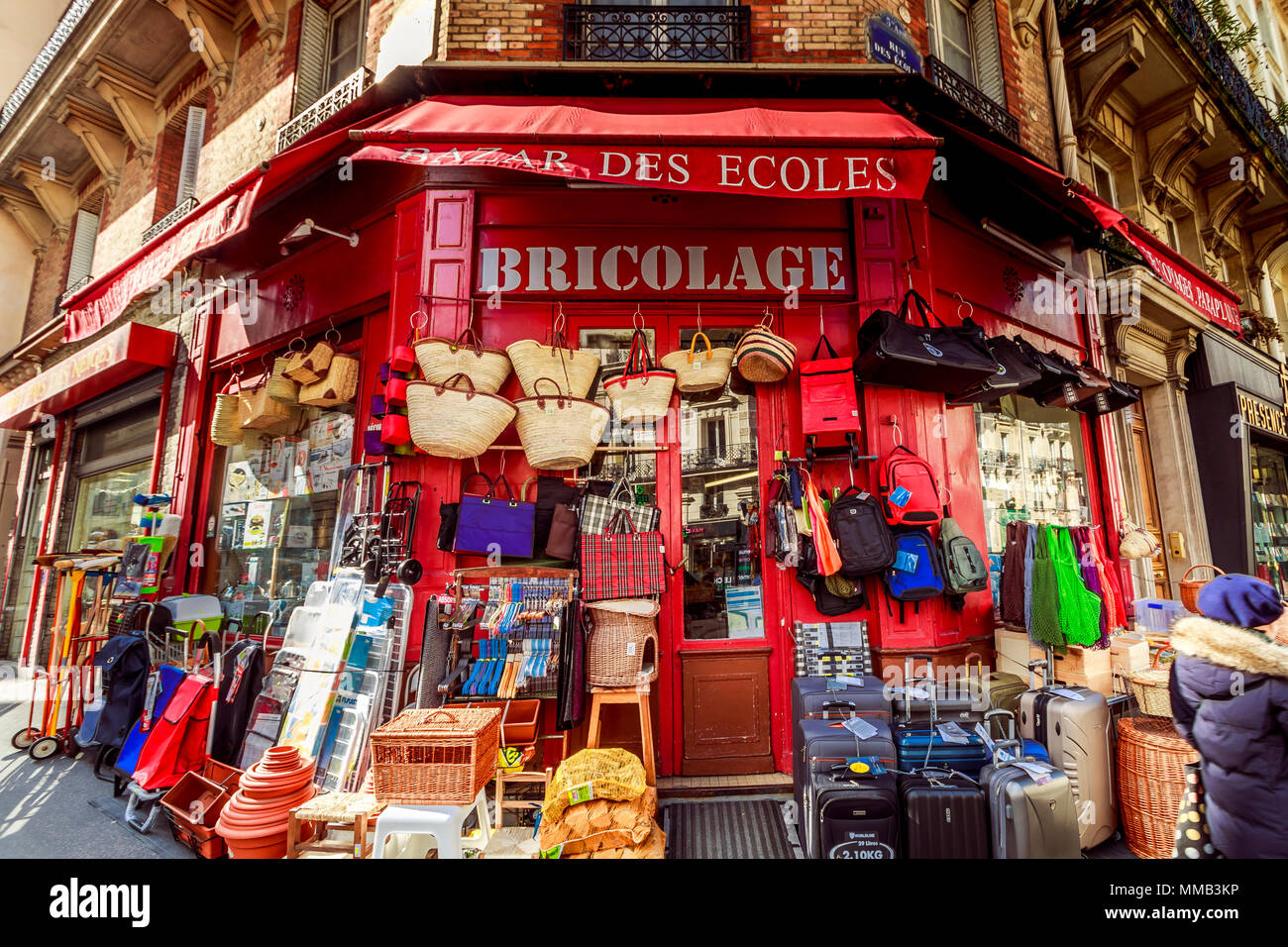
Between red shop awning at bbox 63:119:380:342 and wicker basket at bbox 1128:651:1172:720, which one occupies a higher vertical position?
red shop awning at bbox 63:119:380:342

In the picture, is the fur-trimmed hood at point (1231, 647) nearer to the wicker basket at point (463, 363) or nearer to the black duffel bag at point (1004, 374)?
the black duffel bag at point (1004, 374)

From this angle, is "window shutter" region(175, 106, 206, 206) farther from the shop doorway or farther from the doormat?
the doormat

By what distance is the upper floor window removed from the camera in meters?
7.27

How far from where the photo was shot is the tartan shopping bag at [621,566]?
4211 millimetres

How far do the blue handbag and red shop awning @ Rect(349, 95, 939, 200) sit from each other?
2457 mm

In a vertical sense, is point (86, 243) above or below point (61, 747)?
above

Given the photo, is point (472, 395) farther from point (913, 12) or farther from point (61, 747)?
point (913, 12)

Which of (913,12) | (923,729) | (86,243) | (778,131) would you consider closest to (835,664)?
(923,729)

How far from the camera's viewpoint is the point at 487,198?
17.1 ft

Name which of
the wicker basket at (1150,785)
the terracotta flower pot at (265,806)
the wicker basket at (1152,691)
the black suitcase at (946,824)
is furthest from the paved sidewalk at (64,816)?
the wicker basket at (1152,691)

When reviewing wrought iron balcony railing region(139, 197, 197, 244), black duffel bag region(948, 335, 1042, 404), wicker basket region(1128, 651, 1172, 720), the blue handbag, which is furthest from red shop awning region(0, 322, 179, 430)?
wicker basket region(1128, 651, 1172, 720)

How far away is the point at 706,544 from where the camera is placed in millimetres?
4883

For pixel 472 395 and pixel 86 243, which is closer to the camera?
pixel 472 395
